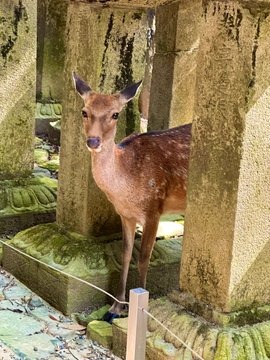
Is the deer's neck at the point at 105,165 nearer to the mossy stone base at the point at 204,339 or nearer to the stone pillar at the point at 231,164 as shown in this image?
the stone pillar at the point at 231,164

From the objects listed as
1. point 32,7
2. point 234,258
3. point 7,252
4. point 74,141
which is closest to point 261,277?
point 234,258

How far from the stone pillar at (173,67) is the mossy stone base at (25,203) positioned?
1.24 metres

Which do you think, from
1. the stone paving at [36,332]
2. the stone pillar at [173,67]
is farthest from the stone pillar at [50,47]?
the stone paving at [36,332]

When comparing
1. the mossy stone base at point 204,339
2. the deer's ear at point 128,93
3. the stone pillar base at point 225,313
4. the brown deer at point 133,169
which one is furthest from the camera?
the deer's ear at point 128,93

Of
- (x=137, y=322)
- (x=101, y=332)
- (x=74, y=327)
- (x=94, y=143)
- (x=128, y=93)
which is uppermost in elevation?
(x=128, y=93)

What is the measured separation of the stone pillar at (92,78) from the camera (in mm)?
5559

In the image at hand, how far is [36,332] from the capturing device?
17.1ft

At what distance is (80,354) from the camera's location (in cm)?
489

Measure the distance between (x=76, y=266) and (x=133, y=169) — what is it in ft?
2.90

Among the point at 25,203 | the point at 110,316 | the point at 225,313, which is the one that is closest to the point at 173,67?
the point at 25,203

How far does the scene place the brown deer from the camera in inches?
194

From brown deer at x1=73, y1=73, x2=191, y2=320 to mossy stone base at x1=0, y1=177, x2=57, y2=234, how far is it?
162cm

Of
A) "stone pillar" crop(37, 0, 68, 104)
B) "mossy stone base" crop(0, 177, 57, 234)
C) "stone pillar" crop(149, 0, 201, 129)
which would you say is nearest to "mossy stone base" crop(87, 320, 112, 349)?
"mossy stone base" crop(0, 177, 57, 234)

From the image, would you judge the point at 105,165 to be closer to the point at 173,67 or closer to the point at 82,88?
the point at 82,88
